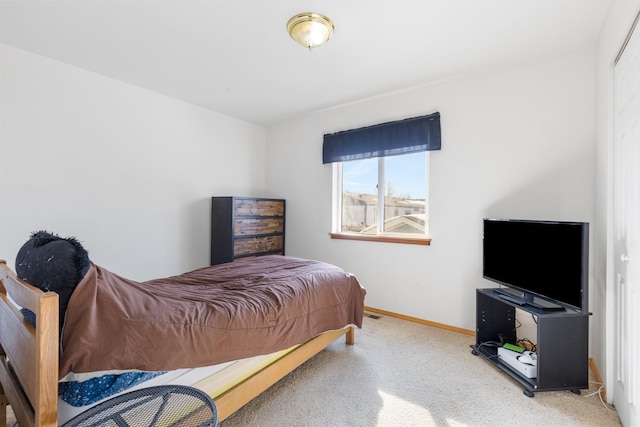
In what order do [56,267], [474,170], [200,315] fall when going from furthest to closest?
[474,170] < [200,315] < [56,267]

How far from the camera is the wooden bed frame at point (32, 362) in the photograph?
0.92 metres

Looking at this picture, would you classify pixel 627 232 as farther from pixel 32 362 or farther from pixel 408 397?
pixel 32 362

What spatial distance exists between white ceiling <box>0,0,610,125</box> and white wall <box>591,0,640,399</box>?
0.21 meters

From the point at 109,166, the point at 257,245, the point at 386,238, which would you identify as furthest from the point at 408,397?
the point at 109,166

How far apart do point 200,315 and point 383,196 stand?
8.08 ft

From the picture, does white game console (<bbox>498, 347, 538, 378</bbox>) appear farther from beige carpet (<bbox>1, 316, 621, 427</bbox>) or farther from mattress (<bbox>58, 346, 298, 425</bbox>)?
mattress (<bbox>58, 346, 298, 425</bbox>)

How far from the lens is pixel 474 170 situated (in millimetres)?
2719

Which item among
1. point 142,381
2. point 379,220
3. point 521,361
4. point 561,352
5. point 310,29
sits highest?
point 310,29

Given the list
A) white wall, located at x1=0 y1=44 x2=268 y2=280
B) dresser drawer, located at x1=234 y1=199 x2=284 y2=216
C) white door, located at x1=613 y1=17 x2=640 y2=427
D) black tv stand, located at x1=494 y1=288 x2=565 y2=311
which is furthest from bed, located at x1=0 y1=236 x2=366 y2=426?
white door, located at x1=613 y1=17 x2=640 y2=427

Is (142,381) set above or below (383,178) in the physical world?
below

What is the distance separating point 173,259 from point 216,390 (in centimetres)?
220

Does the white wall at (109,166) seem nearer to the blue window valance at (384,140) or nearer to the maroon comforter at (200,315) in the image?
the maroon comforter at (200,315)

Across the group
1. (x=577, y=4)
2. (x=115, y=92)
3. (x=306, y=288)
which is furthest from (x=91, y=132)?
(x=577, y=4)

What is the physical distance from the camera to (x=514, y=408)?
172cm
